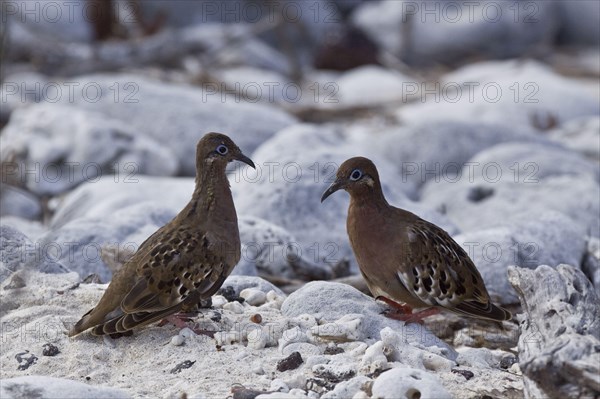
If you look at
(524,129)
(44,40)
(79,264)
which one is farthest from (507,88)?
(79,264)

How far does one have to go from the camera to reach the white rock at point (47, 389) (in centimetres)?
412

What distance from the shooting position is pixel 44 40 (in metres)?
15.4

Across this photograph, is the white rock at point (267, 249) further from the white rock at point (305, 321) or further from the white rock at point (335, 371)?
the white rock at point (335, 371)

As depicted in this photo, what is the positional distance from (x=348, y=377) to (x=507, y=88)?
1020cm

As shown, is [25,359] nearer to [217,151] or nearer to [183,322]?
[183,322]

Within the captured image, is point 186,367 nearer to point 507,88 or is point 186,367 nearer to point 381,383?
point 381,383

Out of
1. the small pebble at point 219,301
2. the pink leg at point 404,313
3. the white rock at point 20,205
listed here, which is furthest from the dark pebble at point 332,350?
A: the white rock at point 20,205

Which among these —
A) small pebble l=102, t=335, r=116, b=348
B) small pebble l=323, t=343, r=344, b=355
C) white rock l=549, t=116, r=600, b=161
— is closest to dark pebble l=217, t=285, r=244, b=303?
small pebble l=102, t=335, r=116, b=348

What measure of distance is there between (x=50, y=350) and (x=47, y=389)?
78cm

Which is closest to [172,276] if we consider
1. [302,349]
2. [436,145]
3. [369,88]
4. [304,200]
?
[302,349]

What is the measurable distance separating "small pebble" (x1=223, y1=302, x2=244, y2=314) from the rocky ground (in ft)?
0.31

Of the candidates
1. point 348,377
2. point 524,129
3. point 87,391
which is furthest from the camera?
point 524,129

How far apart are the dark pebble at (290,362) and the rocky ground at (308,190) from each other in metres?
0.02

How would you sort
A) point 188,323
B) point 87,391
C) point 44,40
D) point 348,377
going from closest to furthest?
point 87,391
point 348,377
point 188,323
point 44,40
